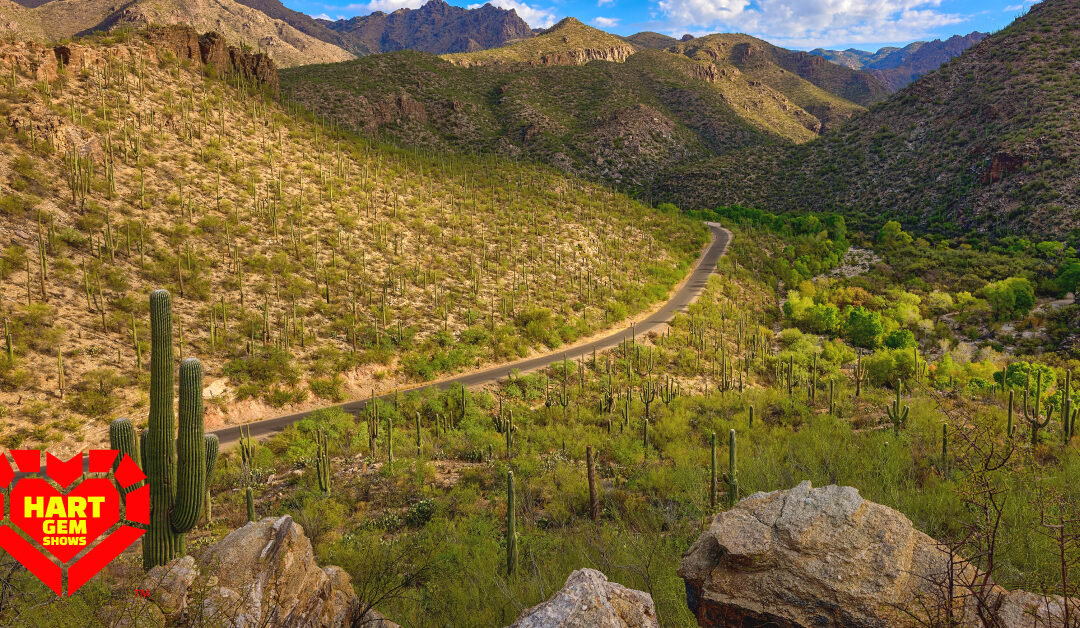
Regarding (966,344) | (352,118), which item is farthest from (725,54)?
(966,344)

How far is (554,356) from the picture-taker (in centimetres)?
2769

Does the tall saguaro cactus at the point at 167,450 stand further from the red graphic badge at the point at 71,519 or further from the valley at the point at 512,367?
the red graphic badge at the point at 71,519

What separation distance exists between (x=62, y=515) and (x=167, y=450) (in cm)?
129

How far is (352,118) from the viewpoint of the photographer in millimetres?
67938

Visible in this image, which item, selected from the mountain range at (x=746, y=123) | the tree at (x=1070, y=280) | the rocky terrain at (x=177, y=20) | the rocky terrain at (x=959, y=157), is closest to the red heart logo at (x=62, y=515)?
the tree at (x=1070, y=280)

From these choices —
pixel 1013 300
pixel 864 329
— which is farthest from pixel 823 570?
pixel 1013 300

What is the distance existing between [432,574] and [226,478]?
9387 millimetres

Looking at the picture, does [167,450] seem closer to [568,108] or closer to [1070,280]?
[1070,280]

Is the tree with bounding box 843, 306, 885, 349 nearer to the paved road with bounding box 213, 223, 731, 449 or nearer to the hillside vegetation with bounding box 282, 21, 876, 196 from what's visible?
the paved road with bounding box 213, 223, 731, 449

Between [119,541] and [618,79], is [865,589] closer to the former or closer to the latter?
[119,541]

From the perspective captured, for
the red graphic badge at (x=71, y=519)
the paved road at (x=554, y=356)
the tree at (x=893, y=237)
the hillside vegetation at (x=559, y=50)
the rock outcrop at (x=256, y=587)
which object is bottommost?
the paved road at (x=554, y=356)

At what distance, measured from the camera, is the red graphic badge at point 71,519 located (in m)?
5.53

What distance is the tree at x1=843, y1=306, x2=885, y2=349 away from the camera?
31.2 metres

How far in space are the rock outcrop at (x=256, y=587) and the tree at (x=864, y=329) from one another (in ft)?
112
